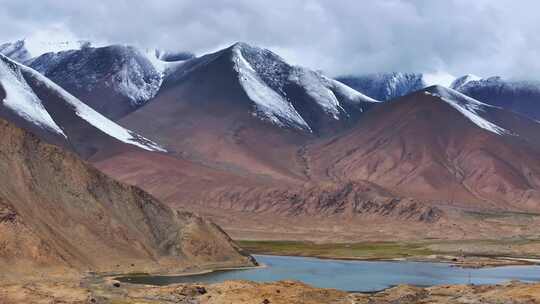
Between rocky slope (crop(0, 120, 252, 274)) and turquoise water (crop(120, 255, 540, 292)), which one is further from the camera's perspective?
turquoise water (crop(120, 255, 540, 292))

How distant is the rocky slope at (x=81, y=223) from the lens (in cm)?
13950

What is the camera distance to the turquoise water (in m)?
147

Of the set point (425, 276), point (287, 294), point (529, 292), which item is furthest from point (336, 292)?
point (425, 276)

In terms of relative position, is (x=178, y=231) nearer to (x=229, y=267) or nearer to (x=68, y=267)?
(x=229, y=267)

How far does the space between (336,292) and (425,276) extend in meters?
54.1

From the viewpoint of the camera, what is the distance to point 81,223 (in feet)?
524

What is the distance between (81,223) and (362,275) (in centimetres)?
5025

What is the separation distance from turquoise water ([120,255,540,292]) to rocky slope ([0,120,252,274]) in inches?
370

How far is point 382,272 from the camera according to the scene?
17750 cm

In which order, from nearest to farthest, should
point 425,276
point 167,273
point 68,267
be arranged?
point 68,267 → point 167,273 → point 425,276

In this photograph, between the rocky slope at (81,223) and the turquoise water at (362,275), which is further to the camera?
the turquoise water at (362,275)

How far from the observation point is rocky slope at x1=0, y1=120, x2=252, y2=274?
139500 mm

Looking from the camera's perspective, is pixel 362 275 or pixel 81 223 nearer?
pixel 81 223

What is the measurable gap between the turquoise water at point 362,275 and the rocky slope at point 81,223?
30.8ft
